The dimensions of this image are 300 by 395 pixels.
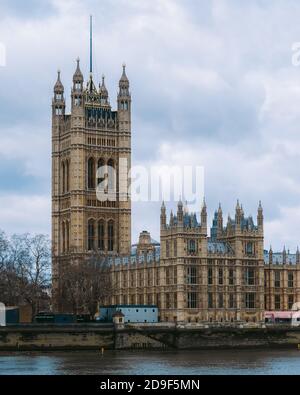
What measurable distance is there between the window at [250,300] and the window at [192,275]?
694 centimetres

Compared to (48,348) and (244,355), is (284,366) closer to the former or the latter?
(244,355)

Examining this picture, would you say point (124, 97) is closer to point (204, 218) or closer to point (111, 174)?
point (111, 174)

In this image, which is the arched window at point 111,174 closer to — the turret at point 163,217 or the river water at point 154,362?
the turret at point 163,217

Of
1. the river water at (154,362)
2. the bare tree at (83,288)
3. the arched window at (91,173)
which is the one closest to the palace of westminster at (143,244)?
the arched window at (91,173)

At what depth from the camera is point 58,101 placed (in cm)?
16325

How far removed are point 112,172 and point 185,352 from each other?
55.2m

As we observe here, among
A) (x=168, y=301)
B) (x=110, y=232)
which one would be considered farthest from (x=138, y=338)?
(x=110, y=232)

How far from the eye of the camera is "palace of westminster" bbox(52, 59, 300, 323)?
126 metres

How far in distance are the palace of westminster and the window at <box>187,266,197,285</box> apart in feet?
0.34

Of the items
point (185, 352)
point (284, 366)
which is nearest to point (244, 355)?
point (185, 352)

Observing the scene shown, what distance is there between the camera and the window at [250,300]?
12925cm

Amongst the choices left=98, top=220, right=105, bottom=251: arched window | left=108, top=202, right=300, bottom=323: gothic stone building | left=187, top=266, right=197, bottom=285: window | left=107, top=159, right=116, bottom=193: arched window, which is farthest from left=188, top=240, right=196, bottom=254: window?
left=107, top=159, right=116, bottom=193: arched window

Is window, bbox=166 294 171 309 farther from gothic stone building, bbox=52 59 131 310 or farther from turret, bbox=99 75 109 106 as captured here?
turret, bbox=99 75 109 106

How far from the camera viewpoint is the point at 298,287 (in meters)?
134
